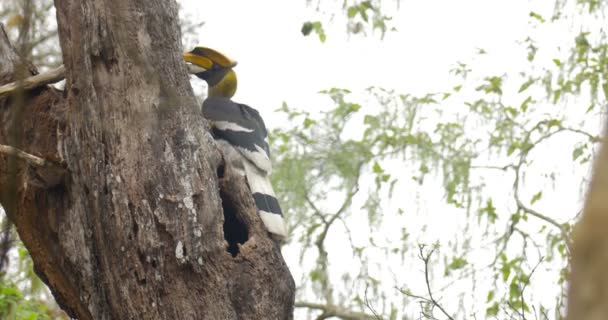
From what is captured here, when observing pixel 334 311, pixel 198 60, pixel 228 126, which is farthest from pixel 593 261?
pixel 334 311

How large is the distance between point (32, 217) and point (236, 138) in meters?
1.24

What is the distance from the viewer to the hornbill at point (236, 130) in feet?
9.98

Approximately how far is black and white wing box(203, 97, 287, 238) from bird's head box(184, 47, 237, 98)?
0.26 m

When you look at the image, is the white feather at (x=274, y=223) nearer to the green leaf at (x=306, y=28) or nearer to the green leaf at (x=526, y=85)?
the green leaf at (x=306, y=28)

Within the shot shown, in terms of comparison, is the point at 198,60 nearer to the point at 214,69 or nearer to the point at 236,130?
the point at 214,69

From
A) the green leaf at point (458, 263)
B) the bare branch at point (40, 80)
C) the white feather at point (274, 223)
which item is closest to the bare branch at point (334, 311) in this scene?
the green leaf at point (458, 263)

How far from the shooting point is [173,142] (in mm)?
2340

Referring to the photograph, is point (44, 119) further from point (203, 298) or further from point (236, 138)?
point (236, 138)

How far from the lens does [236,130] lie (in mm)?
3668

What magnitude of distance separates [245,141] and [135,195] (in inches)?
52.9

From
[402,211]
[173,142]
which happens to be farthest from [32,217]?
[402,211]

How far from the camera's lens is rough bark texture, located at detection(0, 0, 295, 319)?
2250 mm

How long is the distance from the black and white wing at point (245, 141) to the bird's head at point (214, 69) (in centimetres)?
26

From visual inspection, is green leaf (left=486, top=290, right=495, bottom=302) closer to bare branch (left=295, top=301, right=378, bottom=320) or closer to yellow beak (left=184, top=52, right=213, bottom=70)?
bare branch (left=295, top=301, right=378, bottom=320)
